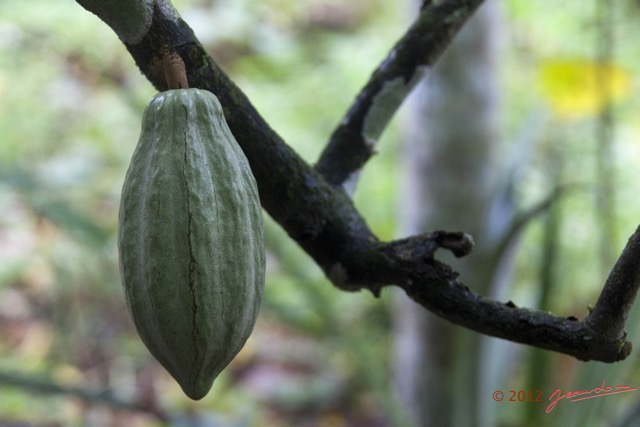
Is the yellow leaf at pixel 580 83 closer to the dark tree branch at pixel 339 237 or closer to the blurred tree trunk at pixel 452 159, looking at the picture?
the blurred tree trunk at pixel 452 159

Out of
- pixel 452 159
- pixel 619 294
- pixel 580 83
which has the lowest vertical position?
pixel 619 294

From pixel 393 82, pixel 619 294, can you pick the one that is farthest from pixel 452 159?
pixel 619 294

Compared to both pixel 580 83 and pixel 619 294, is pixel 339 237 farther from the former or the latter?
pixel 580 83

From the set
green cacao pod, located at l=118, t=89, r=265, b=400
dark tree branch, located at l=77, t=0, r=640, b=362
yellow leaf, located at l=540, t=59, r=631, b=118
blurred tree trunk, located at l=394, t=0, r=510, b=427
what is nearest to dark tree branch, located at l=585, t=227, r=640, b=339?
dark tree branch, located at l=77, t=0, r=640, b=362

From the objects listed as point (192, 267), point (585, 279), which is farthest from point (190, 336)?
point (585, 279)

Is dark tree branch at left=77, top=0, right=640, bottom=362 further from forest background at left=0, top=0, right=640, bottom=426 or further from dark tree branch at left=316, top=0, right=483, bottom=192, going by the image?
forest background at left=0, top=0, right=640, bottom=426

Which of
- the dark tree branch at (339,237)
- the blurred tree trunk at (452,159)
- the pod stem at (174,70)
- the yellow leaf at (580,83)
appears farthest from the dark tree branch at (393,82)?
the yellow leaf at (580,83)

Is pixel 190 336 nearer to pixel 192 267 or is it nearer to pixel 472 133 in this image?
pixel 192 267
